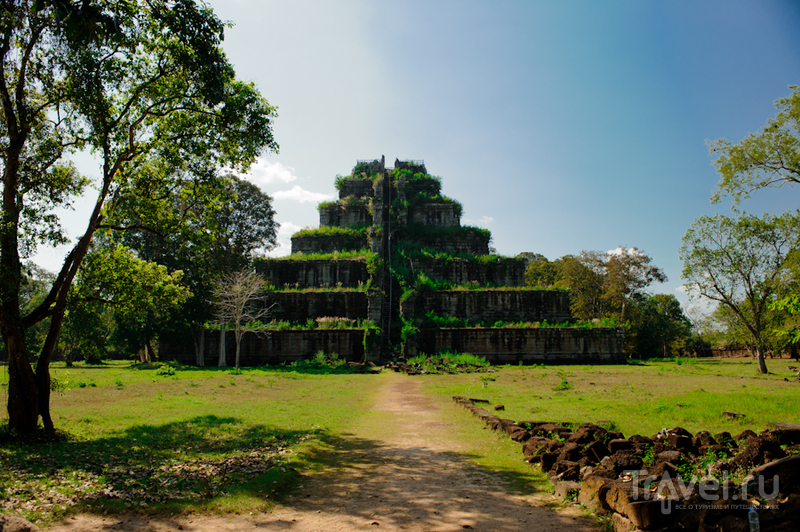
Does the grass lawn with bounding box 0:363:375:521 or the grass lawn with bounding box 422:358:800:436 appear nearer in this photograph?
the grass lawn with bounding box 0:363:375:521

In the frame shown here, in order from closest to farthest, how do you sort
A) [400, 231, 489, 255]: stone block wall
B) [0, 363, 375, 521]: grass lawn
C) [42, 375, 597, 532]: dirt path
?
1. [42, 375, 597, 532]: dirt path
2. [0, 363, 375, 521]: grass lawn
3. [400, 231, 489, 255]: stone block wall

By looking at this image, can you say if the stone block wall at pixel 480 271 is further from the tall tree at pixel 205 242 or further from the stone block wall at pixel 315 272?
the tall tree at pixel 205 242

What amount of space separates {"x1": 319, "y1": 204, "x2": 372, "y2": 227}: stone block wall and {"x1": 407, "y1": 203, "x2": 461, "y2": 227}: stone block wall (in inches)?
147

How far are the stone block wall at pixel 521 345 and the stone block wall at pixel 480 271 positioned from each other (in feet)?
21.2

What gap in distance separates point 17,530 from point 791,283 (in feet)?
88.5

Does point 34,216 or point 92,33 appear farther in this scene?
point 34,216

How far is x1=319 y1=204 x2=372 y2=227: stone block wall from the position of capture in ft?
128

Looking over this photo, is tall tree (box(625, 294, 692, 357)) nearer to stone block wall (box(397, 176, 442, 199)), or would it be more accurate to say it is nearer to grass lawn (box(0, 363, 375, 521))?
stone block wall (box(397, 176, 442, 199))

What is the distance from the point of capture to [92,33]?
5082 millimetres

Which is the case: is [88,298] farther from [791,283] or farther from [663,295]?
[663,295]

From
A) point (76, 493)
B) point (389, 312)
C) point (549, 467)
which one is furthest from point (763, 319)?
point (76, 493)

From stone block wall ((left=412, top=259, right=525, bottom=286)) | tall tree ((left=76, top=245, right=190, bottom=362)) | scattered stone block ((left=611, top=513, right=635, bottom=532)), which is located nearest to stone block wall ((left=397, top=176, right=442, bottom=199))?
stone block wall ((left=412, top=259, right=525, bottom=286))

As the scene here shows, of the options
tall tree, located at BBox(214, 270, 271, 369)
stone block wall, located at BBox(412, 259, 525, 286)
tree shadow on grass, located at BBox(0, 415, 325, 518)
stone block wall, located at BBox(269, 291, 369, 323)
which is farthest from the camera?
A: stone block wall, located at BBox(412, 259, 525, 286)

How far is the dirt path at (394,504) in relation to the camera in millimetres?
4297
